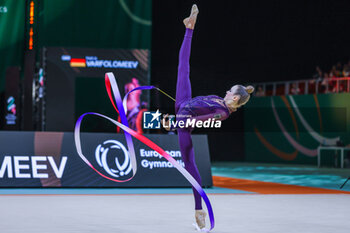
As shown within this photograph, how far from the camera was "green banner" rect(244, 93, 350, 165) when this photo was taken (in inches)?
1080

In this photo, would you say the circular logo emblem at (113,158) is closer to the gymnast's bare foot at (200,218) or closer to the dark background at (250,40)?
the gymnast's bare foot at (200,218)

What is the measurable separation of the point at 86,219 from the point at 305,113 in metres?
21.7

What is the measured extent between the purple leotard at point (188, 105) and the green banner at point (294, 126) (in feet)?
65.6

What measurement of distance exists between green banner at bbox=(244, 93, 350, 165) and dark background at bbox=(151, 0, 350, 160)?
3.71ft

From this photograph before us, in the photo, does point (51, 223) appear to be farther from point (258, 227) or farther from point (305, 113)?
point (305, 113)

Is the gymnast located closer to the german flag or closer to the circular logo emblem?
the circular logo emblem

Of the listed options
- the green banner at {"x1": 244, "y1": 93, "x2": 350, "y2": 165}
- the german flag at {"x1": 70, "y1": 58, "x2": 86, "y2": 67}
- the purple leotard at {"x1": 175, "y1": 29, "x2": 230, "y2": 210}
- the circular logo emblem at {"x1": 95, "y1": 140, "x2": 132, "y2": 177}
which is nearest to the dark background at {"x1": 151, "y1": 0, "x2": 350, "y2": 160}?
the green banner at {"x1": 244, "y1": 93, "x2": 350, "y2": 165}

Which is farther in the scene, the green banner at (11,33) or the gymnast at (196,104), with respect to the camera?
the green banner at (11,33)

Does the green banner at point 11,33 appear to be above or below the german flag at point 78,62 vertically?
above

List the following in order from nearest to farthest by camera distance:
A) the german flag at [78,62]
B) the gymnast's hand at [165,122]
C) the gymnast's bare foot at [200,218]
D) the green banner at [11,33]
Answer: the gymnast's hand at [165,122], the gymnast's bare foot at [200,218], the german flag at [78,62], the green banner at [11,33]

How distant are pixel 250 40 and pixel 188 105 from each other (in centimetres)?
2430

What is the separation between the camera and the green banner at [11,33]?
21781mm

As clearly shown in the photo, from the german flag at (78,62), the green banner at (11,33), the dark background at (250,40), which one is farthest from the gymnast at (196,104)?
the dark background at (250,40)

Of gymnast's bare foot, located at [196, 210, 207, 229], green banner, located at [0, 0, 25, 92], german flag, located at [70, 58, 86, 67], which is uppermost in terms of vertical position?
green banner, located at [0, 0, 25, 92]
